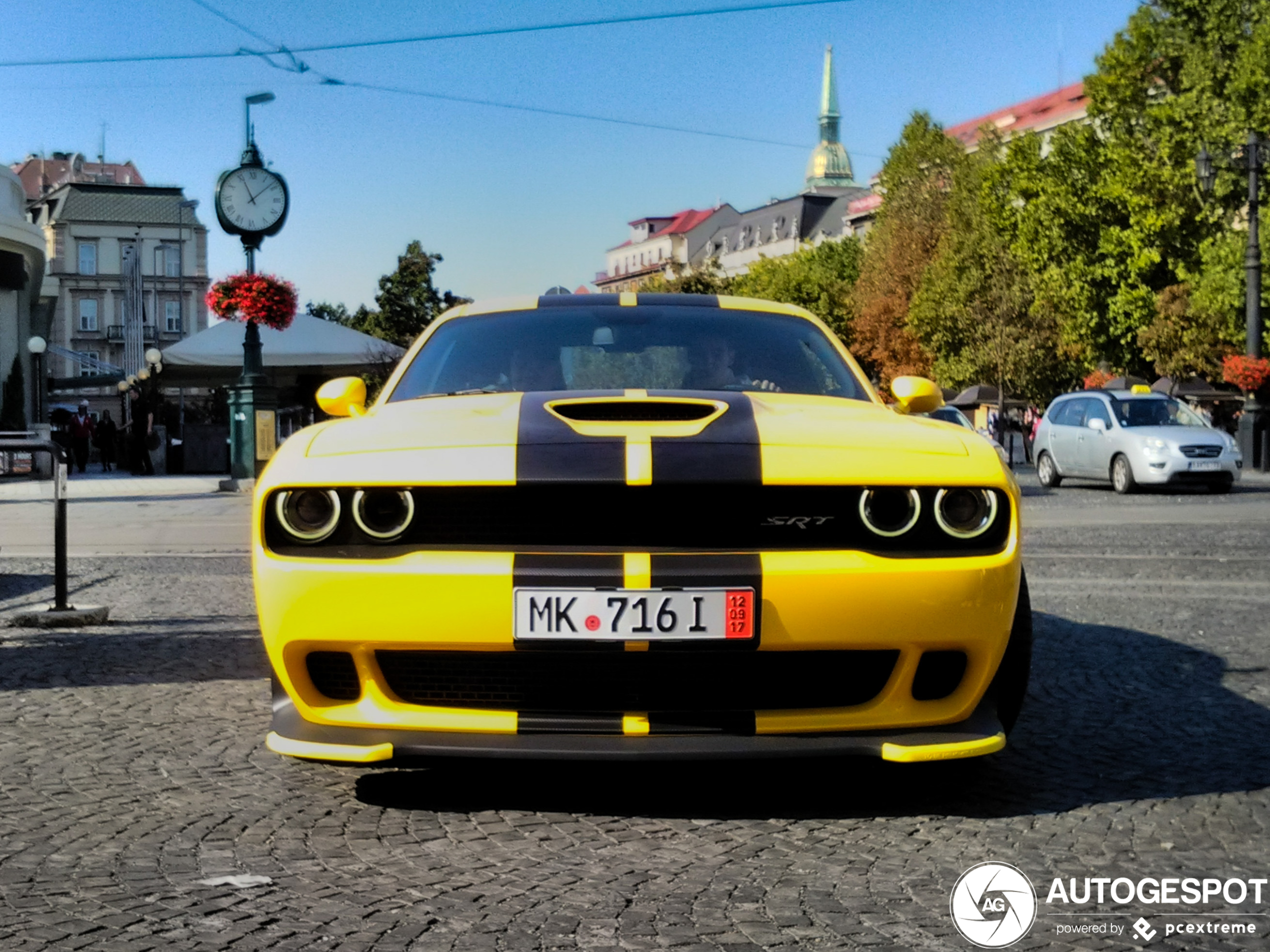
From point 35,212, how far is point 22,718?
11219 cm

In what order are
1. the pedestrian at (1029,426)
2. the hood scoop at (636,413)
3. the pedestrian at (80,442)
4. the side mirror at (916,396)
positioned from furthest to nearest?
1. the pedestrian at (1029,426)
2. the pedestrian at (80,442)
3. the side mirror at (916,396)
4. the hood scoop at (636,413)

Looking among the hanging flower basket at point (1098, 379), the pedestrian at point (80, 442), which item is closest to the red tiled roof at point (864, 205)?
the hanging flower basket at point (1098, 379)

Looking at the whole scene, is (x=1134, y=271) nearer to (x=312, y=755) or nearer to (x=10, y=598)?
(x=10, y=598)

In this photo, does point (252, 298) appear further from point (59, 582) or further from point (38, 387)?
point (38, 387)

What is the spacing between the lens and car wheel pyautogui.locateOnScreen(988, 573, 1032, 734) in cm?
449

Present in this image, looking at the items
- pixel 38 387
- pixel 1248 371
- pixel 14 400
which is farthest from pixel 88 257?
pixel 1248 371

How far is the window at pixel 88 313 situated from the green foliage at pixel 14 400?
7458 cm

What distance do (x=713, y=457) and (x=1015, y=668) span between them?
44.4 inches

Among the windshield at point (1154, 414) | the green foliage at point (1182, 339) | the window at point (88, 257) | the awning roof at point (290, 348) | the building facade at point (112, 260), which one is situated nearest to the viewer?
the windshield at point (1154, 414)

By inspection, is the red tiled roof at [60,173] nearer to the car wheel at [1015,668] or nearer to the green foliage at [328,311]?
the green foliage at [328,311]

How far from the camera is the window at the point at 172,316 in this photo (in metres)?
109

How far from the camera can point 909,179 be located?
6744cm

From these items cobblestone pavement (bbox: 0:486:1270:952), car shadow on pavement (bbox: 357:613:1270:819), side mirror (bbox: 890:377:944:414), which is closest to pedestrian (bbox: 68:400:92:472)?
cobblestone pavement (bbox: 0:486:1270:952)

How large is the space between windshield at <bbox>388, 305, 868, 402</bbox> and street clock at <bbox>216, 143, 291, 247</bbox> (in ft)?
67.6
